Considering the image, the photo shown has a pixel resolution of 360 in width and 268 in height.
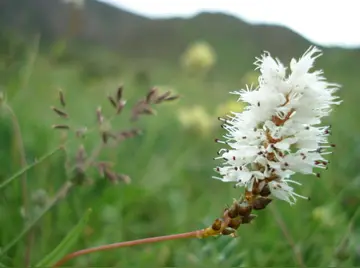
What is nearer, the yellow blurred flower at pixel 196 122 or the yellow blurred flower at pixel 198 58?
the yellow blurred flower at pixel 196 122

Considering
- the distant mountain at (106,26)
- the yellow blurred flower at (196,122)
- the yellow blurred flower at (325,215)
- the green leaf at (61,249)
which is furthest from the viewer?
the yellow blurred flower at (196,122)

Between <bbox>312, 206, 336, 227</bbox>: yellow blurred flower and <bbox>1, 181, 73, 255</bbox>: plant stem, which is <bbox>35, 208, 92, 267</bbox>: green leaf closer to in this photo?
<bbox>1, 181, 73, 255</bbox>: plant stem

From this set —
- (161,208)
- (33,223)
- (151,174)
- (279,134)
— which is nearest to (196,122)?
(151,174)

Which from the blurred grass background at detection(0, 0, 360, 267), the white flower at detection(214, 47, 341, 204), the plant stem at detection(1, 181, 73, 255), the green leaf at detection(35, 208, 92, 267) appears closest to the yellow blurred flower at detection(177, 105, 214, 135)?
the blurred grass background at detection(0, 0, 360, 267)

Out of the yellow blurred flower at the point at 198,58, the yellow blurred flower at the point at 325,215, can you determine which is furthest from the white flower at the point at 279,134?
the yellow blurred flower at the point at 198,58

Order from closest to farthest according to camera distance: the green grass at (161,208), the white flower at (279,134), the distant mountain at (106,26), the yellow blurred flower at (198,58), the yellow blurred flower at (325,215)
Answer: the white flower at (279,134) → the green grass at (161,208) → the yellow blurred flower at (325,215) → the distant mountain at (106,26) → the yellow blurred flower at (198,58)

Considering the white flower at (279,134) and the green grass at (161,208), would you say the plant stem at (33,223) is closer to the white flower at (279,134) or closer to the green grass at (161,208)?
the green grass at (161,208)

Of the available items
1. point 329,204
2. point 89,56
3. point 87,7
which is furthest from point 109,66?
point 329,204
